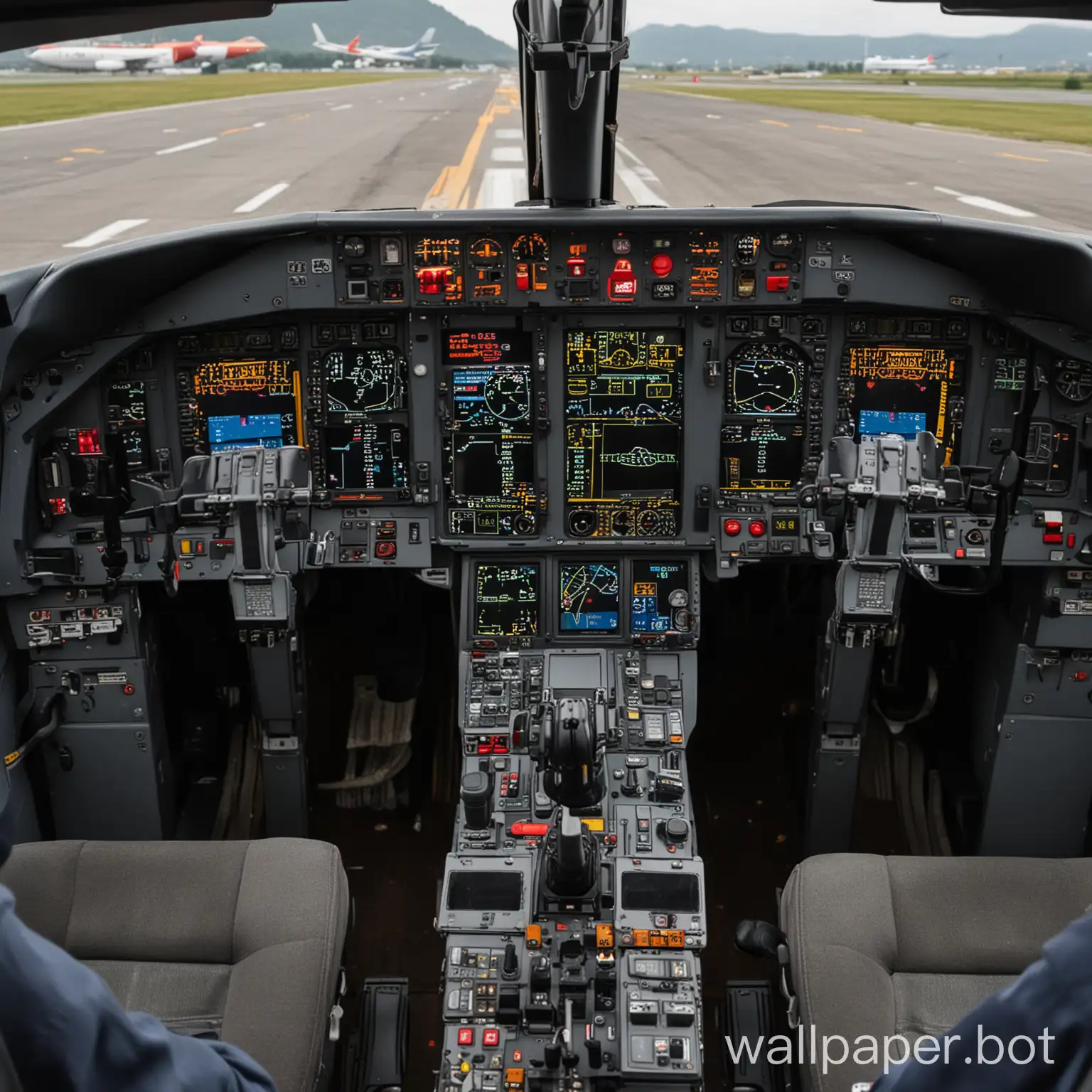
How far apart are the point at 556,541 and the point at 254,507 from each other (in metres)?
1.18

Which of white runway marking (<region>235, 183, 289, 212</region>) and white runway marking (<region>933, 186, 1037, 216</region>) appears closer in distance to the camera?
white runway marking (<region>933, 186, 1037, 216</region>)

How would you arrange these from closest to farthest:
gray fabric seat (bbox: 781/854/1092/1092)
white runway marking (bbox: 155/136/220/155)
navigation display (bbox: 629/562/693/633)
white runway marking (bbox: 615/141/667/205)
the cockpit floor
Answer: gray fabric seat (bbox: 781/854/1092/1092) → the cockpit floor → navigation display (bbox: 629/562/693/633) → white runway marking (bbox: 615/141/667/205) → white runway marking (bbox: 155/136/220/155)

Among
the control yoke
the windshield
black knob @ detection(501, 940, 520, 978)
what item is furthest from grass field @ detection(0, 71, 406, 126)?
black knob @ detection(501, 940, 520, 978)

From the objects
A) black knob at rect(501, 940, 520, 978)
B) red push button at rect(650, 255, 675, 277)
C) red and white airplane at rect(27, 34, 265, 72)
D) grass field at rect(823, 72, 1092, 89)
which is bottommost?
black knob at rect(501, 940, 520, 978)

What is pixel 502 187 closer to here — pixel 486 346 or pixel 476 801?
pixel 486 346

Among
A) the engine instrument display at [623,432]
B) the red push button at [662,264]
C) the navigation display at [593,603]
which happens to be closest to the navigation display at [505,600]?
the navigation display at [593,603]

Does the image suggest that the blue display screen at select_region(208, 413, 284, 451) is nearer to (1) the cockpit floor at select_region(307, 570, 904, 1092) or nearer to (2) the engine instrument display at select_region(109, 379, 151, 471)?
(2) the engine instrument display at select_region(109, 379, 151, 471)

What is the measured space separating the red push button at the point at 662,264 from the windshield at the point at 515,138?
0.34 m

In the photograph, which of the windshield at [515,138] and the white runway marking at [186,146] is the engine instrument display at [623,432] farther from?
the white runway marking at [186,146]

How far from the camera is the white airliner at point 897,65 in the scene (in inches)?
208

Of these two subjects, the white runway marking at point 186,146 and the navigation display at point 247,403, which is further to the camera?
the white runway marking at point 186,146

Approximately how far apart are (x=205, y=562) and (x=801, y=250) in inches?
96.5

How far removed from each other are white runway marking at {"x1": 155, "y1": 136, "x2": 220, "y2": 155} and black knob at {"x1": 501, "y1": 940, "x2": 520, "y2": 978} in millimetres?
4045

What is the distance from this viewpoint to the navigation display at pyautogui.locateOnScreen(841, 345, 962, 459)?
13.0ft
